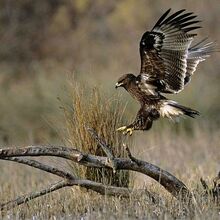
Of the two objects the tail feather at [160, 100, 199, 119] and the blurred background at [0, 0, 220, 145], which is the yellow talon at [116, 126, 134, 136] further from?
the blurred background at [0, 0, 220, 145]

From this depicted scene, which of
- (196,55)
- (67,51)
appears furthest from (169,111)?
(67,51)

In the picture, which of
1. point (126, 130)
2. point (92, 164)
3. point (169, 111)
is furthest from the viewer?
point (126, 130)

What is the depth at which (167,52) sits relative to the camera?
7.99 meters

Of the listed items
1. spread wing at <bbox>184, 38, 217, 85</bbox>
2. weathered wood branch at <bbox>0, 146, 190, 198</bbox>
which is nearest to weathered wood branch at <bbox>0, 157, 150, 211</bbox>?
weathered wood branch at <bbox>0, 146, 190, 198</bbox>

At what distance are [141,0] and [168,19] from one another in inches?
920

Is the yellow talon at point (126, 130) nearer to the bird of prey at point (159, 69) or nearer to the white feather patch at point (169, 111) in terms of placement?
the bird of prey at point (159, 69)

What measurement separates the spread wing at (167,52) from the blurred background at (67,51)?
657cm

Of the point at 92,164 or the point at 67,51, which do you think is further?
the point at 67,51

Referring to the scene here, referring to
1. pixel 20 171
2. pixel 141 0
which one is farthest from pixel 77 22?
pixel 20 171

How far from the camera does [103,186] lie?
297 inches

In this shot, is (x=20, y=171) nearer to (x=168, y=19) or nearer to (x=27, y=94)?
(x=168, y=19)

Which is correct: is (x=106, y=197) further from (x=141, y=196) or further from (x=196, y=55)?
(x=196, y=55)

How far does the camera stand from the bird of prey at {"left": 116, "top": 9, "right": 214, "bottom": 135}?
784cm

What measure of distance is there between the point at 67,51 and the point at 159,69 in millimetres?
21175
